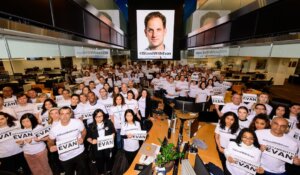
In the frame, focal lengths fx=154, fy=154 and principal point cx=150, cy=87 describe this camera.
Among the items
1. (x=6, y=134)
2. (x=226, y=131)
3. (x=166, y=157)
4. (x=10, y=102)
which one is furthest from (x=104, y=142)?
(x=10, y=102)

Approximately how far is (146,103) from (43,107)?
122 inches

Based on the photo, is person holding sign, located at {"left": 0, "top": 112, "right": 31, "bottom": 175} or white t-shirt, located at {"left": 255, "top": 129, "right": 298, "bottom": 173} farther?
person holding sign, located at {"left": 0, "top": 112, "right": 31, "bottom": 175}

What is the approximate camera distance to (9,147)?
3.34 metres

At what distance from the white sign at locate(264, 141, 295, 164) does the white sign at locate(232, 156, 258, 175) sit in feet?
1.87

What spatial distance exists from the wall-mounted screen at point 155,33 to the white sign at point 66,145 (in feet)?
17.8

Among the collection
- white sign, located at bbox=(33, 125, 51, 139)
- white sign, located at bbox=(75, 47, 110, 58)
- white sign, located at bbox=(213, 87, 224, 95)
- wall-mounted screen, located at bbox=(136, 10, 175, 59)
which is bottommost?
white sign, located at bbox=(33, 125, 51, 139)

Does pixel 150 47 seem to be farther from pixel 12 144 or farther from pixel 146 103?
pixel 12 144

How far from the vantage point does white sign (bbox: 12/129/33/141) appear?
10.4ft

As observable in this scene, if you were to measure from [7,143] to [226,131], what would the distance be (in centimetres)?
482

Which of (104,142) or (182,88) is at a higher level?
(182,88)

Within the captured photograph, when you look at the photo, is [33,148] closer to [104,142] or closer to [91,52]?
[104,142]

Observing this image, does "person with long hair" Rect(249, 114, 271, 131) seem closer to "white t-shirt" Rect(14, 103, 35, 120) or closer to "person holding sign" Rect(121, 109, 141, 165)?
"person holding sign" Rect(121, 109, 141, 165)

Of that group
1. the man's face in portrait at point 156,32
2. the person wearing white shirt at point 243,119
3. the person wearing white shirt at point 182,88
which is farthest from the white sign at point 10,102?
the person wearing white shirt at point 243,119

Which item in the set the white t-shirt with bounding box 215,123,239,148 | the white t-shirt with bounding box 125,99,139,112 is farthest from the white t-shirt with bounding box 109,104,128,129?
the white t-shirt with bounding box 215,123,239,148
